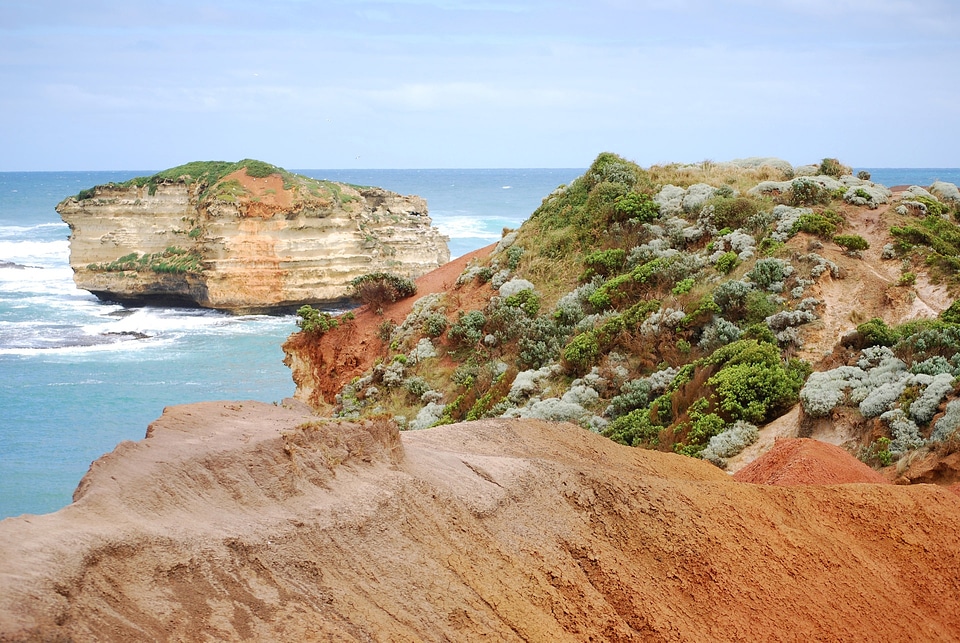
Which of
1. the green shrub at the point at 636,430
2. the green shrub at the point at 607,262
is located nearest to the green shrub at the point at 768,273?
the green shrub at the point at 607,262

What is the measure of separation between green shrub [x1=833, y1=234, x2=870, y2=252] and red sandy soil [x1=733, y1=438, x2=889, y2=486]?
1005 cm

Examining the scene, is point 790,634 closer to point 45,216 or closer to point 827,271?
point 827,271

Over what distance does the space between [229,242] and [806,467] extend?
4386cm

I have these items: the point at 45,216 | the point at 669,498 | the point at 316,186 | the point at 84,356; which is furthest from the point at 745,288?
the point at 45,216

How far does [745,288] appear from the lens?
19.7 meters

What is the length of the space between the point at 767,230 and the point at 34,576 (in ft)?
68.6

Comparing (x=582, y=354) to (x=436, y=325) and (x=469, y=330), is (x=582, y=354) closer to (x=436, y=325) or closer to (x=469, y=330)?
(x=469, y=330)

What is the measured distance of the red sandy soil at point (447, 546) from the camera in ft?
18.3

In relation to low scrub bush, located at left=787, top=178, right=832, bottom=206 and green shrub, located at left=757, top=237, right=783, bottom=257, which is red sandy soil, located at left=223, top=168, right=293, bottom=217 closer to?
low scrub bush, located at left=787, top=178, right=832, bottom=206

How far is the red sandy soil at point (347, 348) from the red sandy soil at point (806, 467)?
47.2ft

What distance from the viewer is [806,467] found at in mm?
11242

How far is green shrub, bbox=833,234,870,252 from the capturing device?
21000 mm

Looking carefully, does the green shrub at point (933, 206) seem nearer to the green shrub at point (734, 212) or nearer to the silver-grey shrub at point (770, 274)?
the green shrub at point (734, 212)

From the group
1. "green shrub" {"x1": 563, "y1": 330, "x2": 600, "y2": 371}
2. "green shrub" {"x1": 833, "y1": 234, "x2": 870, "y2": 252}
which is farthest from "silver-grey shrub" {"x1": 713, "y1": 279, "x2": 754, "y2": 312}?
"green shrub" {"x1": 833, "y1": 234, "x2": 870, "y2": 252}
